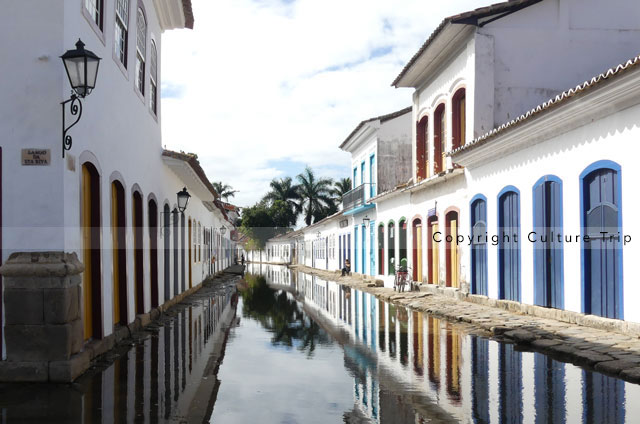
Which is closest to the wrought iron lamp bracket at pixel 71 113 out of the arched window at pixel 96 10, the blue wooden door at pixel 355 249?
the arched window at pixel 96 10

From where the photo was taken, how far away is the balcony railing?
29969 mm

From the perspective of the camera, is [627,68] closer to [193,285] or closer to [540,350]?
[540,350]

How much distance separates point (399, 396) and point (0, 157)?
4807 mm

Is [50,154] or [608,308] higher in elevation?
[50,154]

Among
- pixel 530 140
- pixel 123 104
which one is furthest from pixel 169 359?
pixel 530 140

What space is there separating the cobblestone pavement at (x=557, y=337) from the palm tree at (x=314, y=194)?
49708mm

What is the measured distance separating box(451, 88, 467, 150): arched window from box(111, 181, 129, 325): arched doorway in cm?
1054

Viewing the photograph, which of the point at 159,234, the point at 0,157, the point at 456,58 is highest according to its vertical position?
the point at 456,58

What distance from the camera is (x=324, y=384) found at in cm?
671

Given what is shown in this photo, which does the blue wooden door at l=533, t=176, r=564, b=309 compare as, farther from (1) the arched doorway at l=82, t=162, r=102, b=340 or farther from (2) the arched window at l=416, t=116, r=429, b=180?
(2) the arched window at l=416, t=116, r=429, b=180

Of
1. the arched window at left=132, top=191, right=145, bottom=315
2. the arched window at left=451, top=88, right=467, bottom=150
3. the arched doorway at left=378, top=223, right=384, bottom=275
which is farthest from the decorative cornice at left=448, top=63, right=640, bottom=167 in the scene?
the arched doorway at left=378, top=223, right=384, bottom=275

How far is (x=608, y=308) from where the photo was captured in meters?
10.3

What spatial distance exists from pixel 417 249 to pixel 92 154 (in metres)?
15.2

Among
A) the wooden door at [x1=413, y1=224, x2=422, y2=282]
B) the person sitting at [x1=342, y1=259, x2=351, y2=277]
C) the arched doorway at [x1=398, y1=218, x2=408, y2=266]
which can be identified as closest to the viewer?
the wooden door at [x1=413, y1=224, x2=422, y2=282]
